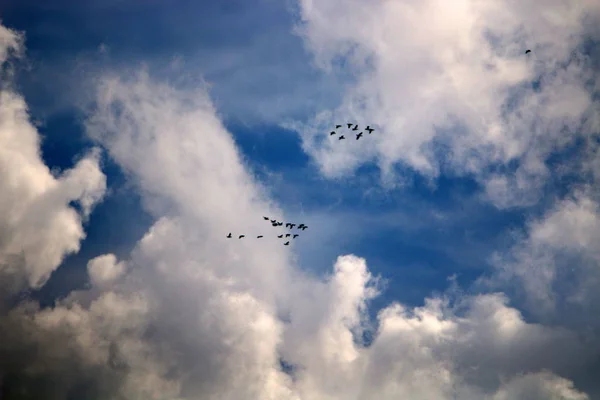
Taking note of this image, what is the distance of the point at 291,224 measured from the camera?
159m

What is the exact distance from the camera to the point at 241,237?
156000 millimetres

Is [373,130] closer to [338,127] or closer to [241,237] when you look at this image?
[338,127]

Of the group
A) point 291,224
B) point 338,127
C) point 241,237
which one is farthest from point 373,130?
point 241,237

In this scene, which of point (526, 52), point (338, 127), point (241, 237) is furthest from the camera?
point (241, 237)

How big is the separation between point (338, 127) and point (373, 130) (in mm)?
9675

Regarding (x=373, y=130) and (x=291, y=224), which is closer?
Answer: (x=373, y=130)

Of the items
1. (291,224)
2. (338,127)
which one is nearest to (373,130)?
(338,127)

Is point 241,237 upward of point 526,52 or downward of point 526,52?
downward

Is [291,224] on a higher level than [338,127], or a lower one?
lower

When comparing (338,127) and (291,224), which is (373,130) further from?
(291,224)

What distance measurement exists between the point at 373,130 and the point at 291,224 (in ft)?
136

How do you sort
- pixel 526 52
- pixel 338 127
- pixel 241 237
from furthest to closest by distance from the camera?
1. pixel 241 237
2. pixel 338 127
3. pixel 526 52

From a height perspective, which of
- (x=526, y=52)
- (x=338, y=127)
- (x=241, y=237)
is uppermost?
(x=526, y=52)

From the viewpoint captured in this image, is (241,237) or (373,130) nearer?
(373,130)
